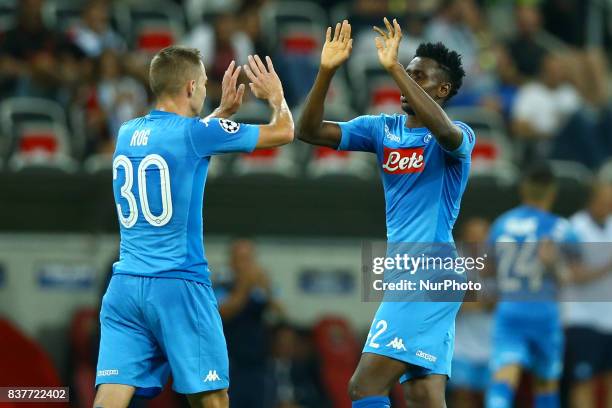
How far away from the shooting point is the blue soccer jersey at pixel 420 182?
23.9 ft

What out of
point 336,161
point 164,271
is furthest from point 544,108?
point 164,271

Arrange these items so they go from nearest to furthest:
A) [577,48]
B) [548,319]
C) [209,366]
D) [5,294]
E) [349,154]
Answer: [209,366], [548,319], [5,294], [349,154], [577,48]

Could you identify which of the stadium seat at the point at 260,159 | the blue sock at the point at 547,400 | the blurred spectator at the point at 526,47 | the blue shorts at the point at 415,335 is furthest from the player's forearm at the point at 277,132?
the blurred spectator at the point at 526,47

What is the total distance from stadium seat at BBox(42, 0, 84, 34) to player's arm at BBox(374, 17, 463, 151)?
27.9ft

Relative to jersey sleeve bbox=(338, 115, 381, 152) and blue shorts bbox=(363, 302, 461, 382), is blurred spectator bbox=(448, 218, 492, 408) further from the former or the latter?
blue shorts bbox=(363, 302, 461, 382)

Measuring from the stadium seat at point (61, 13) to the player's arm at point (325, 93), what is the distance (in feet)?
26.1

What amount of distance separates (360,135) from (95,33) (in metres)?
7.43

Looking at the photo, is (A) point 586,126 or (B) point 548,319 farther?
(A) point 586,126

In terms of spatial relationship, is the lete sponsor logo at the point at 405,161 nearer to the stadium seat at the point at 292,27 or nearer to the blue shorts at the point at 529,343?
the blue shorts at the point at 529,343

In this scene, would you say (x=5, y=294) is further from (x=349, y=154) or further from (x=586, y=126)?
(x=586, y=126)

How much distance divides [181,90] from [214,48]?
7.29 metres

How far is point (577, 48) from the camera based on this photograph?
1722 centimetres

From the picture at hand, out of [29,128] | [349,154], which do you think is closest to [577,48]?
[349,154]

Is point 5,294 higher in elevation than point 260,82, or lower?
lower
